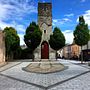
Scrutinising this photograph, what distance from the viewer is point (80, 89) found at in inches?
385

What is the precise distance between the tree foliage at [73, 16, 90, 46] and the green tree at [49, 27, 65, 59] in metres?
8.27

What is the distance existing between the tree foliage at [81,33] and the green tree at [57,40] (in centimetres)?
827

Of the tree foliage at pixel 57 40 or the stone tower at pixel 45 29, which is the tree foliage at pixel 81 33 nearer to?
the tree foliage at pixel 57 40

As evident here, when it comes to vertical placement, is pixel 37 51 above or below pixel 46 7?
below

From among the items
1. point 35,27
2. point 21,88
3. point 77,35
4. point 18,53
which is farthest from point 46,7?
point 21,88

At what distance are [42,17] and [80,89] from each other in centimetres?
3450

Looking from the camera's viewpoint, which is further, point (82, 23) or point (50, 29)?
point (50, 29)

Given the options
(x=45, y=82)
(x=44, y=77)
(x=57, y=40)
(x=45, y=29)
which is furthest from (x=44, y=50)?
(x=45, y=82)

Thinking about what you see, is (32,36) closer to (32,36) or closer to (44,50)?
(32,36)

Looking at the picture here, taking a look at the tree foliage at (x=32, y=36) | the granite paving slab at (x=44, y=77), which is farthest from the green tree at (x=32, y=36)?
the granite paving slab at (x=44, y=77)

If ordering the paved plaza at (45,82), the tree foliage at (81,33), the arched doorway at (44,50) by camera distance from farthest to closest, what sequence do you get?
the arched doorway at (44,50) < the tree foliage at (81,33) < the paved plaza at (45,82)

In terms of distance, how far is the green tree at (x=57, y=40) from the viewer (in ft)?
128

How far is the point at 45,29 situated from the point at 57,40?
4859mm

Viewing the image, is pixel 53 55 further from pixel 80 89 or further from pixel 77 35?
pixel 80 89
